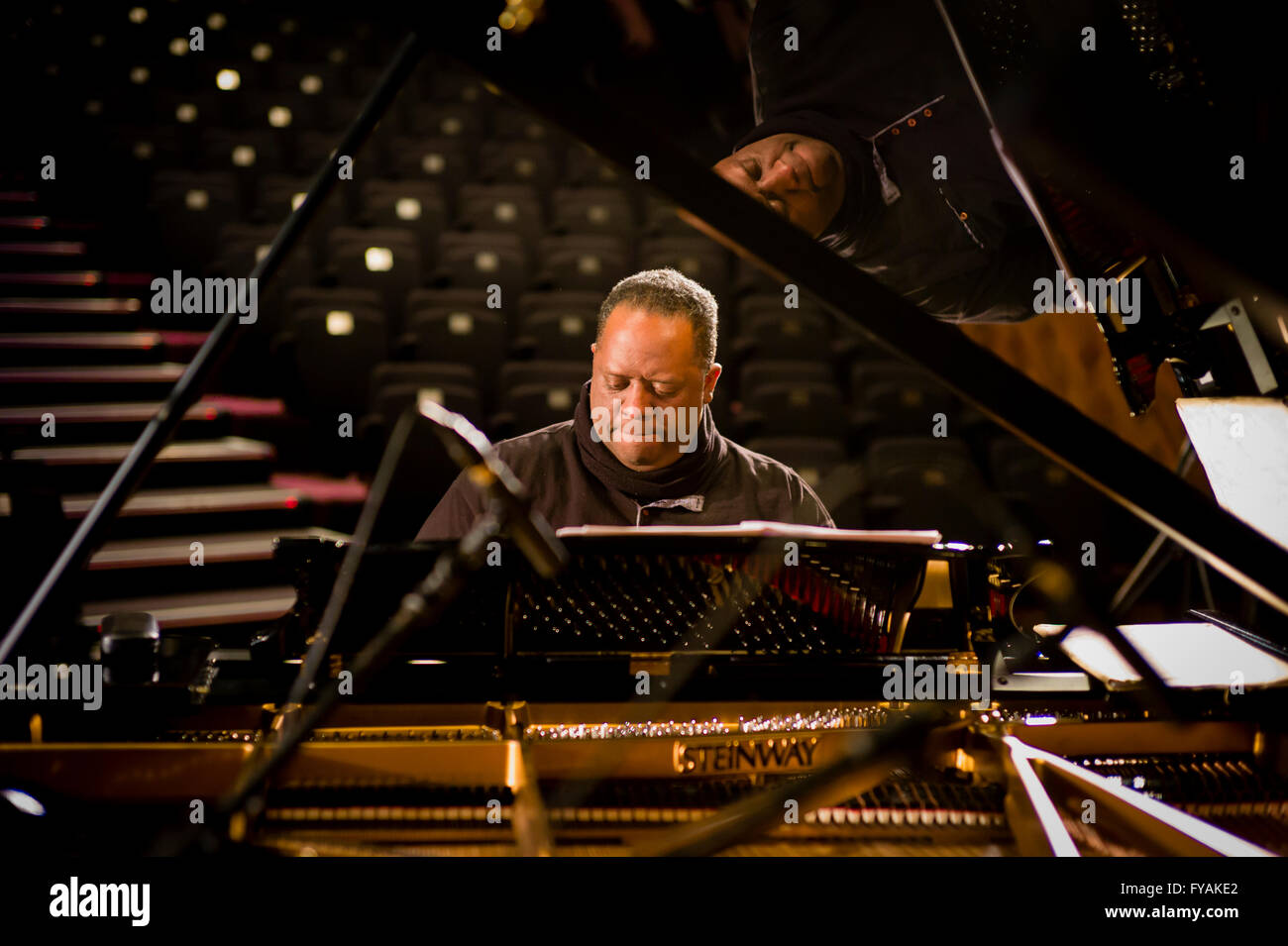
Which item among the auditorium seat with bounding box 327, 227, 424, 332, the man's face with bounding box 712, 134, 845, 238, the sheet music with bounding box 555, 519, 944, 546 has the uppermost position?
the auditorium seat with bounding box 327, 227, 424, 332

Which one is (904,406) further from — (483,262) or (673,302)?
(673,302)

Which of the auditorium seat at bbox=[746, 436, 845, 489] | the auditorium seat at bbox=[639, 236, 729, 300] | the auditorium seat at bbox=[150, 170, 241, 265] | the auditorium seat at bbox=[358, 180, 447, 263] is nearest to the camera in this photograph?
the auditorium seat at bbox=[746, 436, 845, 489]

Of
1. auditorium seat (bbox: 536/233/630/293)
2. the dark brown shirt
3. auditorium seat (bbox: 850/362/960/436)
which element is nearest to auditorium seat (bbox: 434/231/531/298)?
auditorium seat (bbox: 536/233/630/293)

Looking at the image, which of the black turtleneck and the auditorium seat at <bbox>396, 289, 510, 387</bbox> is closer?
the black turtleneck

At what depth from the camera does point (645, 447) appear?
262 centimetres

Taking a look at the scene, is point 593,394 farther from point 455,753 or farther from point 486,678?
point 455,753

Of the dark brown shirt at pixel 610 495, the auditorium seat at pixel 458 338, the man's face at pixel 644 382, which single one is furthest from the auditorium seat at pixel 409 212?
the man's face at pixel 644 382

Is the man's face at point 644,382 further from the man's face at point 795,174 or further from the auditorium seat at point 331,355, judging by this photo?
the auditorium seat at point 331,355

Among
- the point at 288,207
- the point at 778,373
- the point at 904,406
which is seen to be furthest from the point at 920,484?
the point at 288,207

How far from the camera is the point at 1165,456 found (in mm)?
3994

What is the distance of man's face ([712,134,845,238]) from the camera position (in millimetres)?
2236

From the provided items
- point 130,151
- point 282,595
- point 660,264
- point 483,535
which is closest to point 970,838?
point 483,535

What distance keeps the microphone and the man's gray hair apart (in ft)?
5.01

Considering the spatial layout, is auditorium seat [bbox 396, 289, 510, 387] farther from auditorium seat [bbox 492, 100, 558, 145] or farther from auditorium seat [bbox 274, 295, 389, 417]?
auditorium seat [bbox 492, 100, 558, 145]
